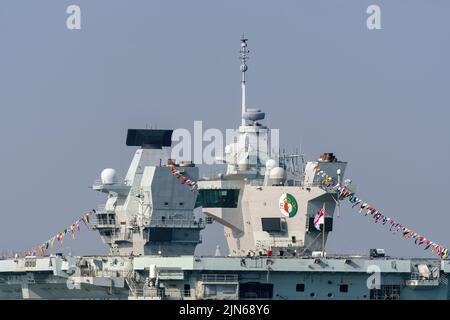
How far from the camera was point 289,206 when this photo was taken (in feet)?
219

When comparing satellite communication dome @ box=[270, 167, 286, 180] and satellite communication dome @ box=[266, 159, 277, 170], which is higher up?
satellite communication dome @ box=[266, 159, 277, 170]

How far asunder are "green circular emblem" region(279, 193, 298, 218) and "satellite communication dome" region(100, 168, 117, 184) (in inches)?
399

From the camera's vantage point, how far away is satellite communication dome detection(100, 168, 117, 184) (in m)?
71.6

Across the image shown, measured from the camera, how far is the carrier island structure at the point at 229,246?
61.0 m

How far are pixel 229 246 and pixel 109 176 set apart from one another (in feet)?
24.9

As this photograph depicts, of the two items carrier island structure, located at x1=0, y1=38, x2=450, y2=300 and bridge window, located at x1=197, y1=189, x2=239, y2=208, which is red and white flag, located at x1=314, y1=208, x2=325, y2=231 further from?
bridge window, located at x1=197, y1=189, x2=239, y2=208

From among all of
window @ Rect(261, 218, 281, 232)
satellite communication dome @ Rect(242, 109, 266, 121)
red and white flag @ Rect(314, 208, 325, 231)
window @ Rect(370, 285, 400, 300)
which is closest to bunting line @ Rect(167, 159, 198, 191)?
window @ Rect(261, 218, 281, 232)

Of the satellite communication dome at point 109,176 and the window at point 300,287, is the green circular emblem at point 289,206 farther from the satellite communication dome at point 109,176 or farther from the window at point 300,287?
the satellite communication dome at point 109,176

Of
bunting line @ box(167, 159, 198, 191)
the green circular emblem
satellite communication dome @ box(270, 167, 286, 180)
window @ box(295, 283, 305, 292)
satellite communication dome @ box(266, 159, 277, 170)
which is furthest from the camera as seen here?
satellite communication dome @ box(266, 159, 277, 170)

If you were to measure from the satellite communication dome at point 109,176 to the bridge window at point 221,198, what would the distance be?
17.4 ft

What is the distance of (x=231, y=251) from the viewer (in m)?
71.2

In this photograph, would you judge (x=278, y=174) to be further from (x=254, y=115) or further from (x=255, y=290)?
(x=255, y=290)

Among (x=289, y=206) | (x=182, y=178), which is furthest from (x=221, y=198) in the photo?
(x=289, y=206)

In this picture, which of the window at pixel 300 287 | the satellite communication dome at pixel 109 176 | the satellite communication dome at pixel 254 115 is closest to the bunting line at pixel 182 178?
the satellite communication dome at pixel 109 176
